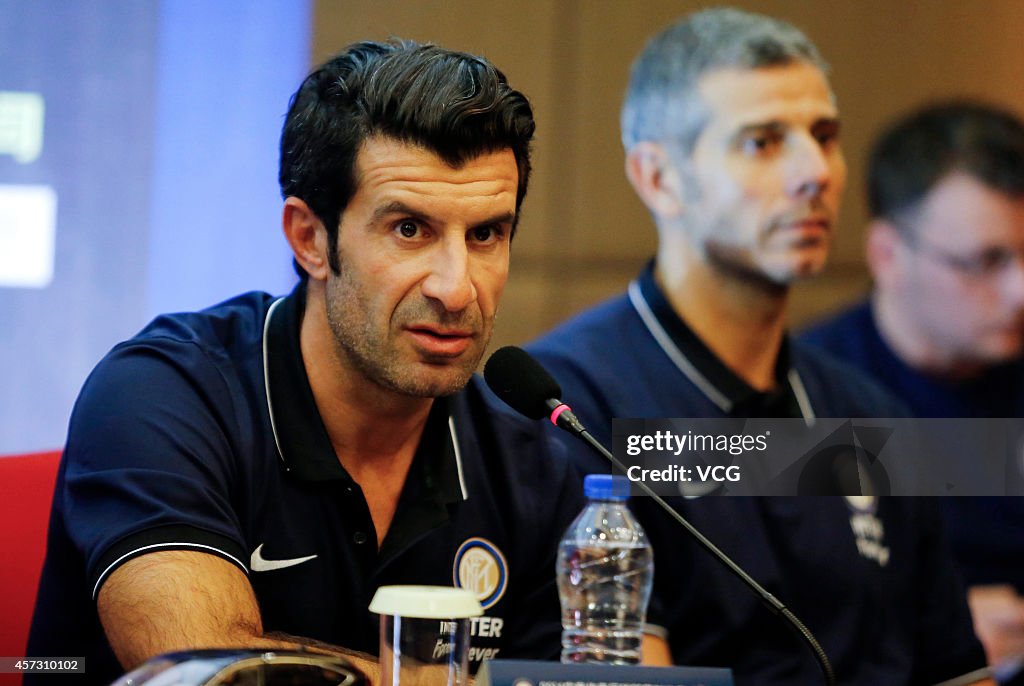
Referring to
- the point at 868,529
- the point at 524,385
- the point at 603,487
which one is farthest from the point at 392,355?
the point at 868,529

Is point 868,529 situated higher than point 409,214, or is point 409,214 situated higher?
point 409,214

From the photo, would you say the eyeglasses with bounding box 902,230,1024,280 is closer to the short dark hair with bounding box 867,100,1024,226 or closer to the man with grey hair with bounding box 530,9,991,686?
the short dark hair with bounding box 867,100,1024,226

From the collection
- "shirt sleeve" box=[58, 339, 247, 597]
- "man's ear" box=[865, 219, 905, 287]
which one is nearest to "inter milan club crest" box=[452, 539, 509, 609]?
"shirt sleeve" box=[58, 339, 247, 597]

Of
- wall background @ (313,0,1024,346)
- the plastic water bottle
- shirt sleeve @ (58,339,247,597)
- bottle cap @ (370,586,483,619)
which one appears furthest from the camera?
wall background @ (313,0,1024,346)

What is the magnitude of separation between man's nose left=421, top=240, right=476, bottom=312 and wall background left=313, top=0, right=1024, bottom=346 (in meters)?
1.59

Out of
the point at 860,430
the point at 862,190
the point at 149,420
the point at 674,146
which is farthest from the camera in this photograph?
the point at 862,190

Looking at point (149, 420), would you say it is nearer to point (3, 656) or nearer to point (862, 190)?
point (3, 656)

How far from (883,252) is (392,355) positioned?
2117mm

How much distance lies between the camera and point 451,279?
1414 mm

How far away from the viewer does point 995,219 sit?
3.11 meters

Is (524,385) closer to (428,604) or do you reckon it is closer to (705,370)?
(428,604)

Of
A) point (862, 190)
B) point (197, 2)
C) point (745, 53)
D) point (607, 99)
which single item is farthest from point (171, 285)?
point (862, 190)

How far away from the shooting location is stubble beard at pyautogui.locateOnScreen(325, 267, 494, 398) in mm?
1453

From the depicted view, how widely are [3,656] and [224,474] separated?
14.0 inches
